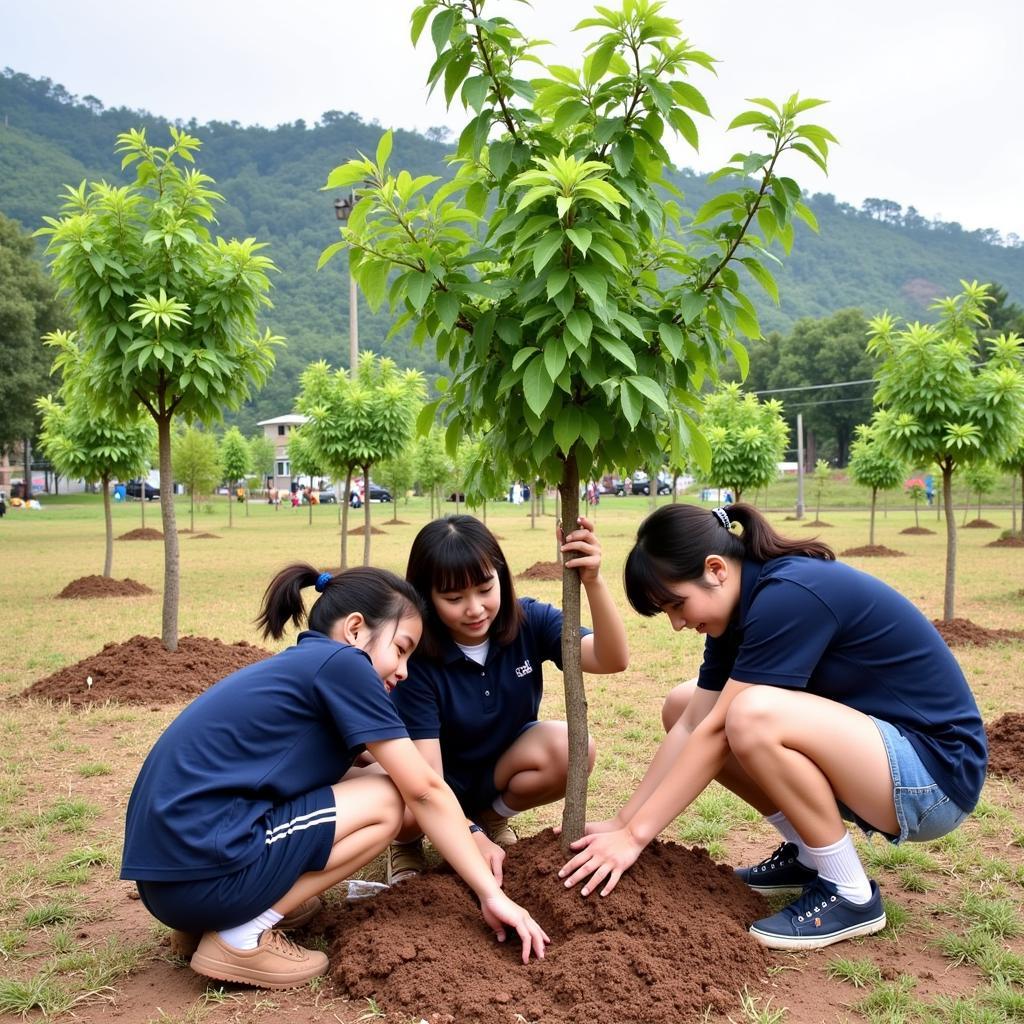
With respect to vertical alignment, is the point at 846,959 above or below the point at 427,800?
below

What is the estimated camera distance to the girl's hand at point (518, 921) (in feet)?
9.69

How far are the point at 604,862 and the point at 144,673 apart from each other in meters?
5.70

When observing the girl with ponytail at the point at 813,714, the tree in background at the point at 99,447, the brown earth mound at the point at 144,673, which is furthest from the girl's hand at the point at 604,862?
the tree in background at the point at 99,447

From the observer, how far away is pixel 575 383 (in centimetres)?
326

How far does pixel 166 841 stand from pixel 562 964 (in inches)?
48.1

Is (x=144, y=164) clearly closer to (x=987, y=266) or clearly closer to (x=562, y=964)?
(x=562, y=964)

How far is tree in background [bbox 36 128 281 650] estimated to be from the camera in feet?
24.7

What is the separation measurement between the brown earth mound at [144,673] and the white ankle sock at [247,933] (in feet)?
15.5

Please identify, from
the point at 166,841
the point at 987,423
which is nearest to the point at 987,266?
the point at 987,423

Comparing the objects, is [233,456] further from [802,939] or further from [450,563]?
[802,939]

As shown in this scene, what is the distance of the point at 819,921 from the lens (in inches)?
125

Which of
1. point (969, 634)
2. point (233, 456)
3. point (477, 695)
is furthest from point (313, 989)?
point (233, 456)

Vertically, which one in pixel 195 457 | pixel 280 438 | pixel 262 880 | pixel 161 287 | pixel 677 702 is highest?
pixel 280 438

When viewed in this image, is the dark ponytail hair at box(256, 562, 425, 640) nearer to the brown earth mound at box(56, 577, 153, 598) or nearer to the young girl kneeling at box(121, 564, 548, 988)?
the young girl kneeling at box(121, 564, 548, 988)
